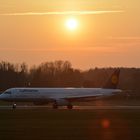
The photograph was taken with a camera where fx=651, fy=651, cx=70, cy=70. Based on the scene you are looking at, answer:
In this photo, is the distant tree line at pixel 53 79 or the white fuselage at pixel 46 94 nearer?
the white fuselage at pixel 46 94

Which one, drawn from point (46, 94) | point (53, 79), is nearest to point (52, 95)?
point (46, 94)

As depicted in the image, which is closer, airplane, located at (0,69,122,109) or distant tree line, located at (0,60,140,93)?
airplane, located at (0,69,122,109)

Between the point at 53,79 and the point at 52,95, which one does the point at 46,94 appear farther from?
the point at 53,79

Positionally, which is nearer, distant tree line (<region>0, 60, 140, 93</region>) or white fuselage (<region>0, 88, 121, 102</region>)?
white fuselage (<region>0, 88, 121, 102</region>)

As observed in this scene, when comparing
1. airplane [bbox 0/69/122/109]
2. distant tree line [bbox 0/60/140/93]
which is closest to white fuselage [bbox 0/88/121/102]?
airplane [bbox 0/69/122/109]

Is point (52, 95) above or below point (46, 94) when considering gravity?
Answer: below

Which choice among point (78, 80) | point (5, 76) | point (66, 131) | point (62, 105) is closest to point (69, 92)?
point (62, 105)

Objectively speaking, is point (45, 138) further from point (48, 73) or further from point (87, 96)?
point (48, 73)

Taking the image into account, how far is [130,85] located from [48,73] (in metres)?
34.2

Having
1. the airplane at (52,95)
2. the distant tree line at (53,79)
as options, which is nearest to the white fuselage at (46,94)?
the airplane at (52,95)

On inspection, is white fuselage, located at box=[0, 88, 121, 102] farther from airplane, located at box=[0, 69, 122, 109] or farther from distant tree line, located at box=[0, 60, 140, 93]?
distant tree line, located at box=[0, 60, 140, 93]

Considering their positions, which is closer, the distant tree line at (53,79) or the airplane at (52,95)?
the airplane at (52,95)

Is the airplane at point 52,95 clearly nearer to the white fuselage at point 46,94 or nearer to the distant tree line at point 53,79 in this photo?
the white fuselage at point 46,94

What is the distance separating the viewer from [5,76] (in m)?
168
